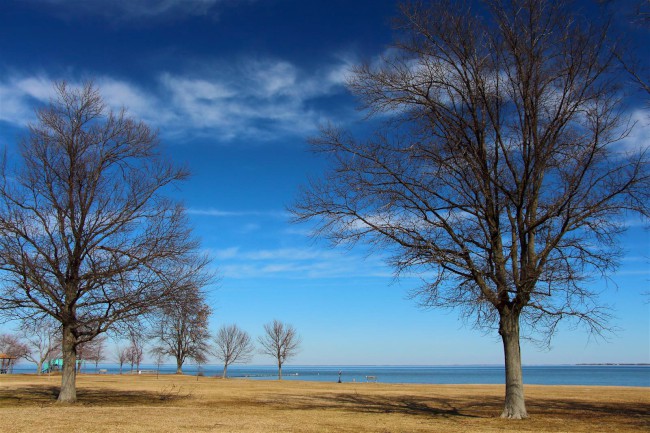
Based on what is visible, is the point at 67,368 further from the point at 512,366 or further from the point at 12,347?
the point at 12,347

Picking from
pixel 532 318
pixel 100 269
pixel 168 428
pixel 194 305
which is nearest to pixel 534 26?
pixel 532 318

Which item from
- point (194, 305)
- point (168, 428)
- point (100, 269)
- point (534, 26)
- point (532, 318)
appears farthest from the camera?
point (194, 305)

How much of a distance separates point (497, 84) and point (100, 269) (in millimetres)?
16338

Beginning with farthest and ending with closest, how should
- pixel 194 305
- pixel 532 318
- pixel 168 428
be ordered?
pixel 194 305 → pixel 532 318 → pixel 168 428

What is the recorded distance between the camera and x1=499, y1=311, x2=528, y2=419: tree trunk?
15.4m

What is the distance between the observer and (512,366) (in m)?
15.5

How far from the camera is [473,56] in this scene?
16.1m

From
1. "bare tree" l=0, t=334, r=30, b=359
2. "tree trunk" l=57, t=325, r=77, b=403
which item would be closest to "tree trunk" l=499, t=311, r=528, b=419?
"tree trunk" l=57, t=325, r=77, b=403

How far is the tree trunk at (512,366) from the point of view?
1537 centimetres

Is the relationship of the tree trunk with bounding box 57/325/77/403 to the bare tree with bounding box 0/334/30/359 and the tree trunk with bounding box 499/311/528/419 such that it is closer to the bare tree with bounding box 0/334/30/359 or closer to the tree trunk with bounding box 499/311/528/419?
the tree trunk with bounding box 499/311/528/419

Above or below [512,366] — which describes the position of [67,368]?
below

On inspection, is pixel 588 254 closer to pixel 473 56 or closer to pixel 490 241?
pixel 490 241

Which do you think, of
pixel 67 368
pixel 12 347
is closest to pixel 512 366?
pixel 67 368

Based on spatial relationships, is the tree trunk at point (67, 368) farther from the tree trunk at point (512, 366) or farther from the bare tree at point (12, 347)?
the bare tree at point (12, 347)
